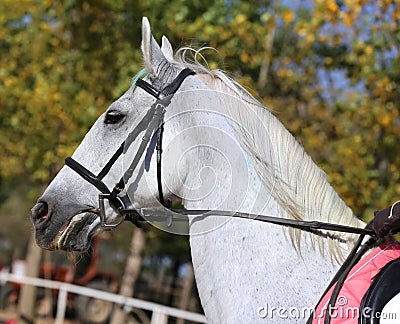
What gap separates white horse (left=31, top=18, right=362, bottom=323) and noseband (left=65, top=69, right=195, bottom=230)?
1.4 inches

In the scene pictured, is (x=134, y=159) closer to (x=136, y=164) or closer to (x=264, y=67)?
(x=136, y=164)

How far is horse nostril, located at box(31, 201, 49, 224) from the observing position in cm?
335

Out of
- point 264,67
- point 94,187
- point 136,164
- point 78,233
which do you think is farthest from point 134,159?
point 264,67

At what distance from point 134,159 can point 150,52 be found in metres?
0.59

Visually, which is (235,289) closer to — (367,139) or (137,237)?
(367,139)

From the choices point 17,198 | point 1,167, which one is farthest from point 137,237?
point 17,198

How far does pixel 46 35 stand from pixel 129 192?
8.92 meters

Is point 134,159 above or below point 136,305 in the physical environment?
above

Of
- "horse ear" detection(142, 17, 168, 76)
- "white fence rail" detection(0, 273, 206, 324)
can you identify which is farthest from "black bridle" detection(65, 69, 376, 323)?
"white fence rail" detection(0, 273, 206, 324)

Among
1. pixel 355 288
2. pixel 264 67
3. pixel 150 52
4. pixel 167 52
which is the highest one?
pixel 264 67

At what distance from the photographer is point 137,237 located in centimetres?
1240

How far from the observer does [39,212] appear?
3357 millimetres

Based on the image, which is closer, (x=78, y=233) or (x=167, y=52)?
(x=78, y=233)

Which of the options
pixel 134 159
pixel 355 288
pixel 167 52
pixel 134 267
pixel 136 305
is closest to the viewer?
pixel 355 288
